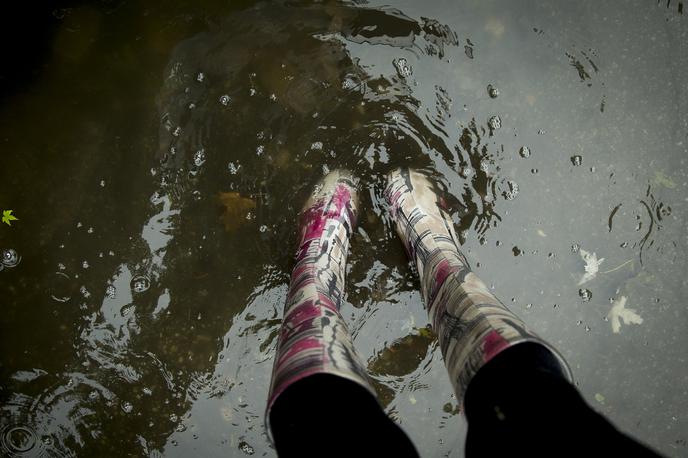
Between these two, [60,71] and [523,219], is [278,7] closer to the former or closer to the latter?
[60,71]

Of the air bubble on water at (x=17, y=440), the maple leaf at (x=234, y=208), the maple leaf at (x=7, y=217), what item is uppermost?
the maple leaf at (x=234, y=208)

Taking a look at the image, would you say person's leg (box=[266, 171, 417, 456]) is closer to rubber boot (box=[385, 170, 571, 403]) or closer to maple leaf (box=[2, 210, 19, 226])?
rubber boot (box=[385, 170, 571, 403])

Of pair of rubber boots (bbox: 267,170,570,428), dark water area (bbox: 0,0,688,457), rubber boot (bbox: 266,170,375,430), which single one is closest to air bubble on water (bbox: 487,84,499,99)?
dark water area (bbox: 0,0,688,457)

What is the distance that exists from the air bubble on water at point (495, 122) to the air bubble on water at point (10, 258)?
2353 mm

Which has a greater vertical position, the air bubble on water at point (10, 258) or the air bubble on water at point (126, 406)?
the air bubble on water at point (10, 258)

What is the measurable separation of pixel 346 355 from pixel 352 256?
903 mm

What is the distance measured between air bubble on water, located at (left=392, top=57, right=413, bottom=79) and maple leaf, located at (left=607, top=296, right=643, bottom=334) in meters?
1.55

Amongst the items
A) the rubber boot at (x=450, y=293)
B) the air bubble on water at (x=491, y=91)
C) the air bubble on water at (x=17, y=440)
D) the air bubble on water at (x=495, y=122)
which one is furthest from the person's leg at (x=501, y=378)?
the air bubble on water at (x=17, y=440)

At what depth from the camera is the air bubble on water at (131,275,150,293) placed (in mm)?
2070

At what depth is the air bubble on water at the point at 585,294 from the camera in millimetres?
2141

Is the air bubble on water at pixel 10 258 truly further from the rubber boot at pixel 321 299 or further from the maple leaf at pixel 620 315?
the maple leaf at pixel 620 315

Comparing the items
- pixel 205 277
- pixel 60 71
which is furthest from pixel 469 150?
pixel 60 71

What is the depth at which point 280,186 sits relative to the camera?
2084 millimetres

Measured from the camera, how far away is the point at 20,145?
6.61 feet
